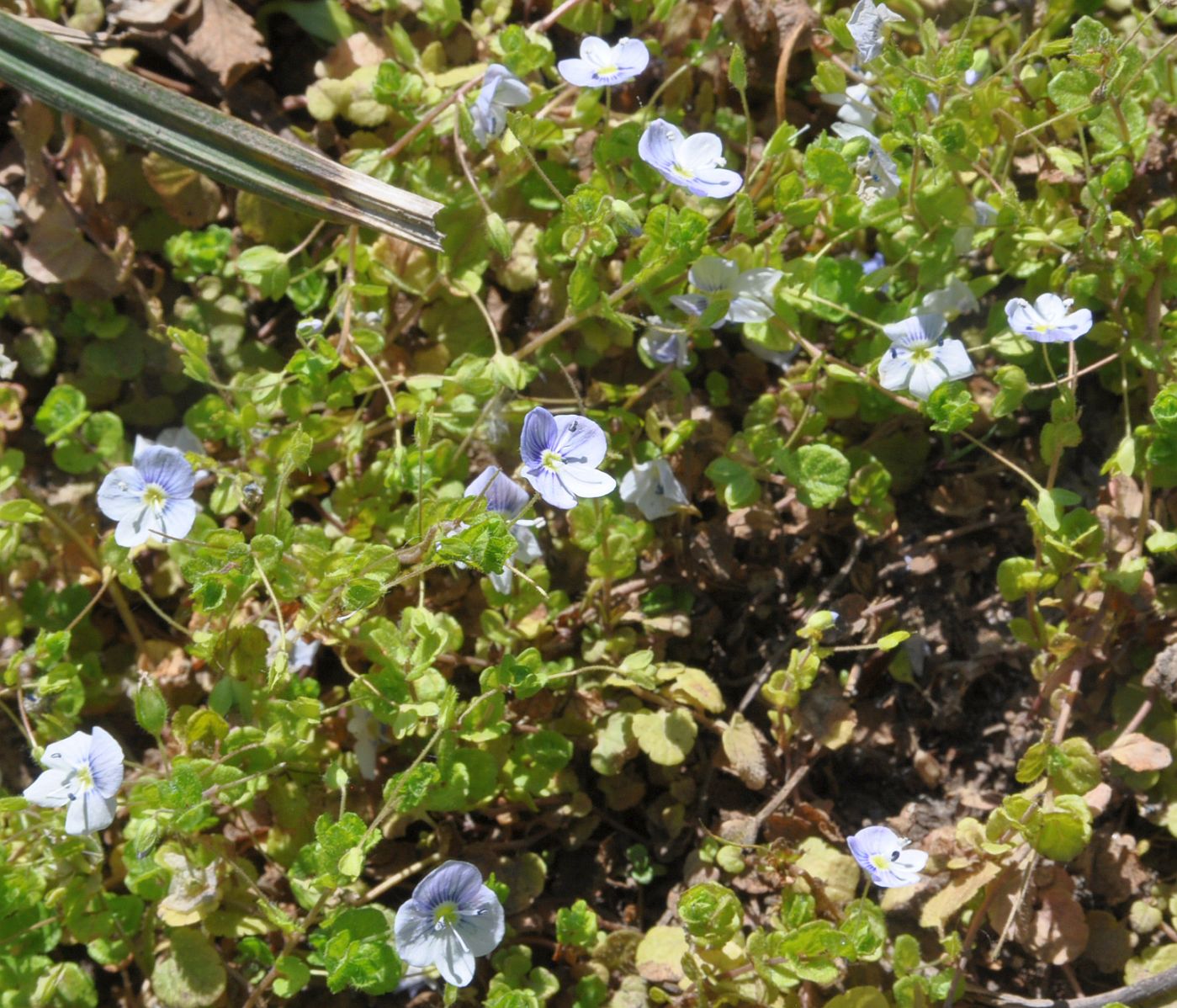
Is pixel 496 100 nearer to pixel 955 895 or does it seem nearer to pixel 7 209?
pixel 7 209

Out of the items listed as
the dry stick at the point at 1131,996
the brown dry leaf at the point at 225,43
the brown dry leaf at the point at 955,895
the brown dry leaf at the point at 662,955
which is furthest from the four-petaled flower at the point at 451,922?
the brown dry leaf at the point at 225,43

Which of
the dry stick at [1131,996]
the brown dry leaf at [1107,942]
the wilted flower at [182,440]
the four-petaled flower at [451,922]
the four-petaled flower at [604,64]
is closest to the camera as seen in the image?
the four-petaled flower at [451,922]

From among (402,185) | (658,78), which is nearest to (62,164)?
(402,185)

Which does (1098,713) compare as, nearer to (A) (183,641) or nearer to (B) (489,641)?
(B) (489,641)

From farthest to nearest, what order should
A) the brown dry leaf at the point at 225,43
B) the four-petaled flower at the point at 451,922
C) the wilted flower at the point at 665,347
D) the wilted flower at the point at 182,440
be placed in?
the brown dry leaf at the point at 225,43 < the wilted flower at the point at 182,440 < the wilted flower at the point at 665,347 < the four-petaled flower at the point at 451,922

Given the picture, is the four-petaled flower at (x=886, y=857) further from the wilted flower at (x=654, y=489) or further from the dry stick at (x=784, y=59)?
the dry stick at (x=784, y=59)

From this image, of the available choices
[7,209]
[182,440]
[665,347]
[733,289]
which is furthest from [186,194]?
[733,289]
